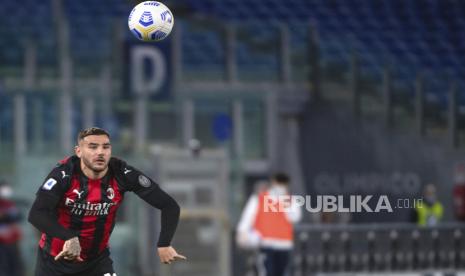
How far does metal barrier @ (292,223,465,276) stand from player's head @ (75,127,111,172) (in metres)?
7.23

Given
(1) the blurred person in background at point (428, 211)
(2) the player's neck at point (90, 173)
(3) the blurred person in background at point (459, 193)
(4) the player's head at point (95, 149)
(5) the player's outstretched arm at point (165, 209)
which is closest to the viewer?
(4) the player's head at point (95, 149)

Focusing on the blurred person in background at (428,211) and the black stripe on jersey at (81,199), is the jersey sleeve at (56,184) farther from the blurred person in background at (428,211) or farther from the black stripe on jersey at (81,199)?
the blurred person in background at (428,211)


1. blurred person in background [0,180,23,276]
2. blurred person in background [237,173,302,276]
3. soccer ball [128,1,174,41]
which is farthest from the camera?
blurred person in background [0,180,23,276]

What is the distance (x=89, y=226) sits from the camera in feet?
22.9

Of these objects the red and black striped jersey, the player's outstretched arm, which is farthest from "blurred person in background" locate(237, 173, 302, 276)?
the red and black striped jersey

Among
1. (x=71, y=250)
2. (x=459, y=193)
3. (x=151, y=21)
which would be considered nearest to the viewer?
A: (x=71, y=250)

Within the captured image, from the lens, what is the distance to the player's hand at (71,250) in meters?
6.46

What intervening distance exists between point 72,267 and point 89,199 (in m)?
0.43

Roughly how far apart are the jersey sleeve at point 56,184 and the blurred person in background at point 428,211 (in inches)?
370

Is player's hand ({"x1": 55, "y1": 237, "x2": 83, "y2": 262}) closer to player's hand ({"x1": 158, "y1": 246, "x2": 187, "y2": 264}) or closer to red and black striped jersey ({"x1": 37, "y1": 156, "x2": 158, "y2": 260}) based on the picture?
red and black striped jersey ({"x1": 37, "y1": 156, "x2": 158, "y2": 260})

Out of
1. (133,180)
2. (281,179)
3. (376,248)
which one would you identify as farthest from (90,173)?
(376,248)

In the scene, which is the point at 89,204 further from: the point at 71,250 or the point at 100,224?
the point at 71,250

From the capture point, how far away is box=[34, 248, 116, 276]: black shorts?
692cm

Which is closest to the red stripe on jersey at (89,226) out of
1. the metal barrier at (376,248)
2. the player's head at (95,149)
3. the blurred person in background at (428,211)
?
the player's head at (95,149)
